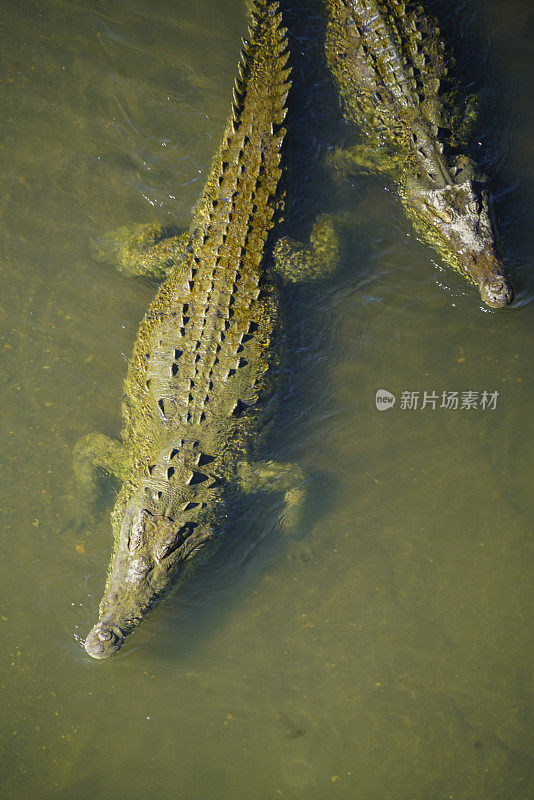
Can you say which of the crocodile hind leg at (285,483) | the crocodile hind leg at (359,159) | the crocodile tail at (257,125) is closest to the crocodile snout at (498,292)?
the crocodile hind leg at (359,159)

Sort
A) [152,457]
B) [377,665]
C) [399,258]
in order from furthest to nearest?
[399,258]
[377,665]
[152,457]

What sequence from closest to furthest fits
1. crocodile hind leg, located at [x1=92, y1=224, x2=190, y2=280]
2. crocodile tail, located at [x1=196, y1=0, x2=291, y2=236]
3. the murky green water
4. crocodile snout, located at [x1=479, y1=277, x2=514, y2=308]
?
A: crocodile tail, located at [x1=196, y1=0, x2=291, y2=236]
the murky green water
crocodile hind leg, located at [x1=92, y1=224, x2=190, y2=280]
crocodile snout, located at [x1=479, y1=277, x2=514, y2=308]

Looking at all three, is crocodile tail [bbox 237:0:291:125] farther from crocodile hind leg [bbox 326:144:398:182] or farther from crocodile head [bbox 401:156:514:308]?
crocodile head [bbox 401:156:514:308]

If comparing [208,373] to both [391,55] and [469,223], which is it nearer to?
[469,223]

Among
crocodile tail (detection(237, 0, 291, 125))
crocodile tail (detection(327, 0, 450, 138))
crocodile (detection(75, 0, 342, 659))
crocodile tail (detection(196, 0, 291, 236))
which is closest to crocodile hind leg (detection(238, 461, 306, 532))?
crocodile (detection(75, 0, 342, 659))

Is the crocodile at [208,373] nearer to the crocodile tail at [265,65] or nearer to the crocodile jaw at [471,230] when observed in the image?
the crocodile tail at [265,65]

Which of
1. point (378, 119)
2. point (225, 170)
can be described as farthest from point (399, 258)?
point (225, 170)

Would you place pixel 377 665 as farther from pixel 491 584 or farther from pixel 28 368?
pixel 28 368
